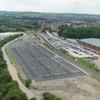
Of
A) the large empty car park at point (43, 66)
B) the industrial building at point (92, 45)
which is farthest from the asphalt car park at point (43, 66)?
the industrial building at point (92, 45)

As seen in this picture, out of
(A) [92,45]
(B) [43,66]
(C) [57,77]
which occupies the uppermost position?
(C) [57,77]

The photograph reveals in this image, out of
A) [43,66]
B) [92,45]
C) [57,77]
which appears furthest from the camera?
[92,45]

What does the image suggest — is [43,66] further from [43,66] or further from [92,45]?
[92,45]

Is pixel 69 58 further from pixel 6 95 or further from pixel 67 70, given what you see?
pixel 6 95

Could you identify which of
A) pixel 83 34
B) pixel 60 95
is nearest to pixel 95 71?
pixel 60 95

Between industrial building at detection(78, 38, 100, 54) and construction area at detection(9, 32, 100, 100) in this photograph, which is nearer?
construction area at detection(9, 32, 100, 100)

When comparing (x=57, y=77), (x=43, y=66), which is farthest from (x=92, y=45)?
(x=57, y=77)

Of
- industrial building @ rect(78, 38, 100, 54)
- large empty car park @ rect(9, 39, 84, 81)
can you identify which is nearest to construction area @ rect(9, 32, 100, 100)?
large empty car park @ rect(9, 39, 84, 81)

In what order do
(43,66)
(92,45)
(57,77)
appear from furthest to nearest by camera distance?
(92,45) < (43,66) < (57,77)

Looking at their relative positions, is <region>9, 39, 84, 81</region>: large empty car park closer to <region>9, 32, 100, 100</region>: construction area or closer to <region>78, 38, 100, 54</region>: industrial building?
<region>9, 32, 100, 100</region>: construction area
